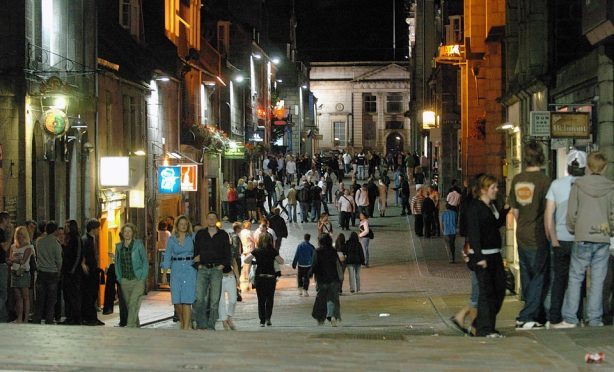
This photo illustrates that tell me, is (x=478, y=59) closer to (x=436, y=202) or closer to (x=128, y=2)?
(x=436, y=202)

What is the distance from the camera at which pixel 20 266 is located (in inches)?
730

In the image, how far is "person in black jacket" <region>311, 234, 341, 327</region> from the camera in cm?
2017

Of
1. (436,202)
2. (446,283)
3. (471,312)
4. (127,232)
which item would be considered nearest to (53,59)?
(127,232)

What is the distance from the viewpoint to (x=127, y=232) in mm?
16797

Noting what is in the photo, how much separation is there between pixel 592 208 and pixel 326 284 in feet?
28.4

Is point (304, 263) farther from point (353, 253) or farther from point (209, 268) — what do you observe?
point (209, 268)

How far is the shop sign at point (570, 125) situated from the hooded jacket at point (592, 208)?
4.62m

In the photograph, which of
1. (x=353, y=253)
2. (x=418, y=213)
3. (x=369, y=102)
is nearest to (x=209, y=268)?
(x=353, y=253)

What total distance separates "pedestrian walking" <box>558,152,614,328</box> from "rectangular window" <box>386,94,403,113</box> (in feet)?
380

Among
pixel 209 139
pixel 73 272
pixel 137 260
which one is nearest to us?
pixel 137 260

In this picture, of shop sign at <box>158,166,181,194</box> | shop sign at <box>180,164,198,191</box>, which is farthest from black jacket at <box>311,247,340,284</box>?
shop sign at <box>180,164,198,191</box>

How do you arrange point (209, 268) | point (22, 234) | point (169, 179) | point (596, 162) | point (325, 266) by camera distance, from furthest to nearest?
point (169, 179) → point (325, 266) → point (22, 234) → point (209, 268) → point (596, 162)

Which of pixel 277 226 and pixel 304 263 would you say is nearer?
pixel 304 263

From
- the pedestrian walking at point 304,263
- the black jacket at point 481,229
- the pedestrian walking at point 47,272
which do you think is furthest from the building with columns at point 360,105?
the black jacket at point 481,229
